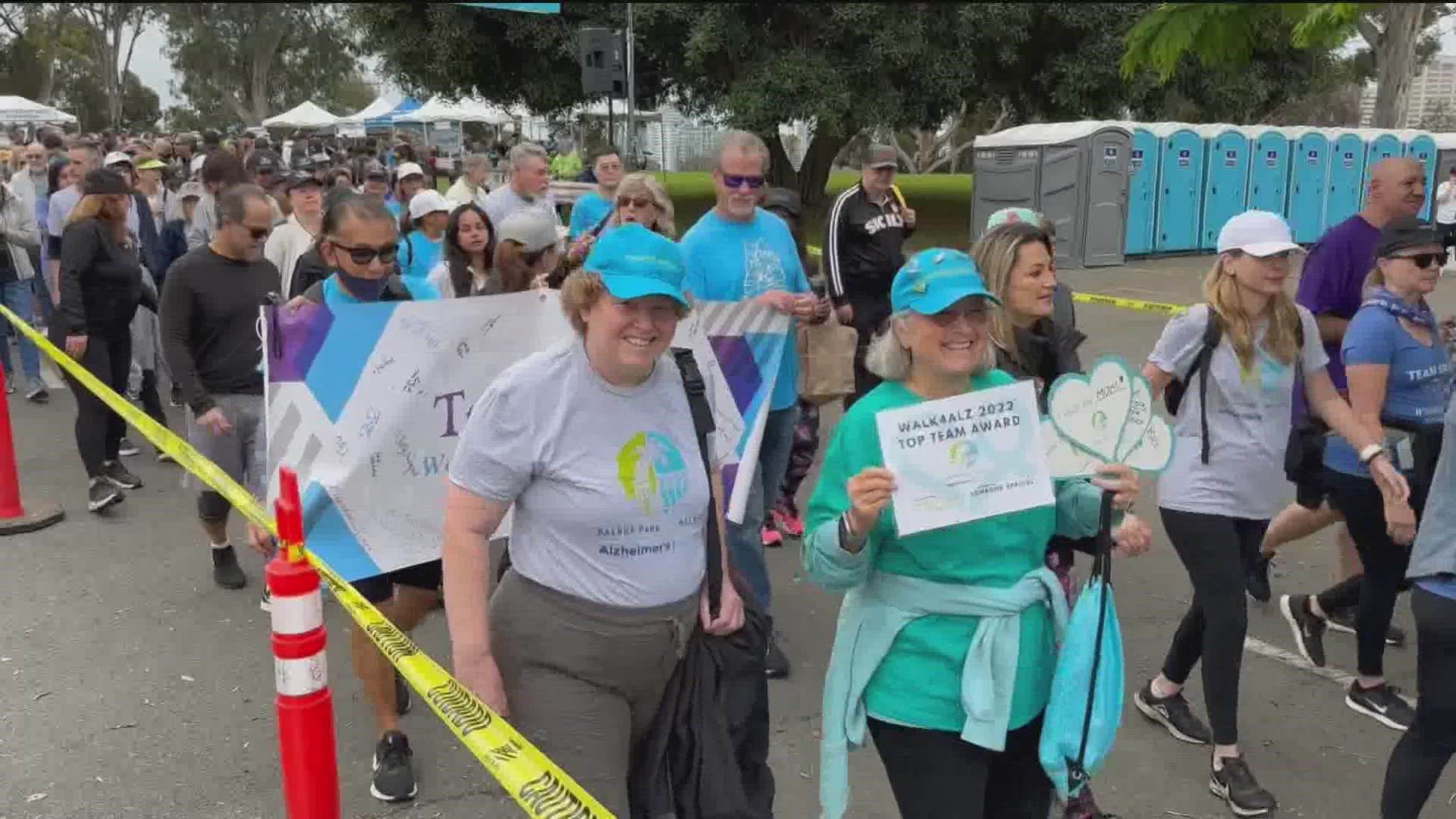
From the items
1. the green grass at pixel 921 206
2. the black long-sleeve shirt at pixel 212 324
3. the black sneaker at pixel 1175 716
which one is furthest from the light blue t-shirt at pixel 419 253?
the green grass at pixel 921 206

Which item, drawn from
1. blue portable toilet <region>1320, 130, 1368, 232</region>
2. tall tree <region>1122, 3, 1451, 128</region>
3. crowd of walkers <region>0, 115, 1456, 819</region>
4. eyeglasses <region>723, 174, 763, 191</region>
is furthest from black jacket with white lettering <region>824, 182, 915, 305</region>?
blue portable toilet <region>1320, 130, 1368, 232</region>

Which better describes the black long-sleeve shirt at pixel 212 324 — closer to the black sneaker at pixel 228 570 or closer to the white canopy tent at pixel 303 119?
the black sneaker at pixel 228 570

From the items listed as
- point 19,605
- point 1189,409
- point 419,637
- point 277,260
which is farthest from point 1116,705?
point 277,260

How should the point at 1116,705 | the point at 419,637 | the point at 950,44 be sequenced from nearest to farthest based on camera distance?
the point at 1116,705 → the point at 419,637 → the point at 950,44

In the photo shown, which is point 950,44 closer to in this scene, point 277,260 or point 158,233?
point 158,233

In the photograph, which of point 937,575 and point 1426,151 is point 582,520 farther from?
point 1426,151

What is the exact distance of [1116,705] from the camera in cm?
250

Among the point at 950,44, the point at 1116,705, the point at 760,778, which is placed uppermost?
the point at 950,44

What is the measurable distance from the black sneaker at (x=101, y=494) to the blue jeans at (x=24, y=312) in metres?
3.73

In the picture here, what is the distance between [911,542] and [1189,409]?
170cm

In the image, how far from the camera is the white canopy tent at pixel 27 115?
123ft

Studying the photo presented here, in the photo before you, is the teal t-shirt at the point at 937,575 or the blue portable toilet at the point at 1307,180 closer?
the teal t-shirt at the point at 937,575

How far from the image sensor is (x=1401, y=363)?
3.97 meters

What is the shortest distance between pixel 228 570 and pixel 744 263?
3.02 metres
